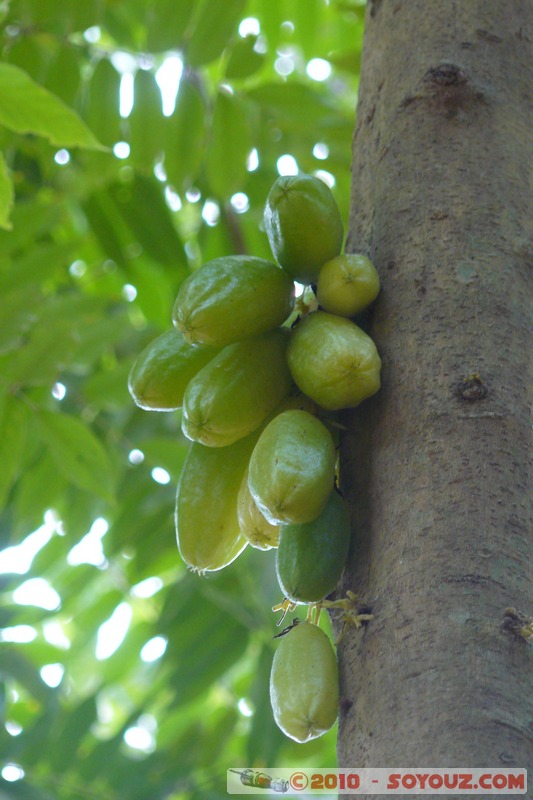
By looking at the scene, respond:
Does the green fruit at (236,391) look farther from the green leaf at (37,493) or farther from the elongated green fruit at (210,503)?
the green leaf at (37,493)

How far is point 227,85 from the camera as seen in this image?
3914mm

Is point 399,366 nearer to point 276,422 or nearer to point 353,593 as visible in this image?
point 276,422

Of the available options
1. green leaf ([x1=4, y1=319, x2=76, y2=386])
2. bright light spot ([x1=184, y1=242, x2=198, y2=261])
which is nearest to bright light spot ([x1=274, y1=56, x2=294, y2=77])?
bright light spot ([x1=184, y1=242, x2=198, y2=261])

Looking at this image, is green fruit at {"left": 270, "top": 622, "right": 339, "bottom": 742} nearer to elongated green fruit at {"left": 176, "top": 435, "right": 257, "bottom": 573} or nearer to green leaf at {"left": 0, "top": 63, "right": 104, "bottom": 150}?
elongated green fruit at {"left": 176, "top": 435, "right": 257, "bottom": 573}

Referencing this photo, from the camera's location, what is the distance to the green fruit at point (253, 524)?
1.85 metres

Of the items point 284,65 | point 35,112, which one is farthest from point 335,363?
point 284,65

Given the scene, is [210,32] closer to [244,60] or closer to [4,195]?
[244,60]

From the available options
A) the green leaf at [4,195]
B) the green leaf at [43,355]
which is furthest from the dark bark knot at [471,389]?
the green leaf at [43,355]

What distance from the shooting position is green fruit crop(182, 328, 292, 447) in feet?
6.06

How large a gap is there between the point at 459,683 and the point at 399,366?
617 millimetres

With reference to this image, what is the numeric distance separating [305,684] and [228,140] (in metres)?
2.66

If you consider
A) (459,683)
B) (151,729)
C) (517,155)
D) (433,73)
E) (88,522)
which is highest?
(433,73)

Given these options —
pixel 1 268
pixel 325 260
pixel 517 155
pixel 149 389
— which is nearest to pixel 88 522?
pixel 1 268

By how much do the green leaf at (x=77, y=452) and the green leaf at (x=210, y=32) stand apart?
58.7 inches
